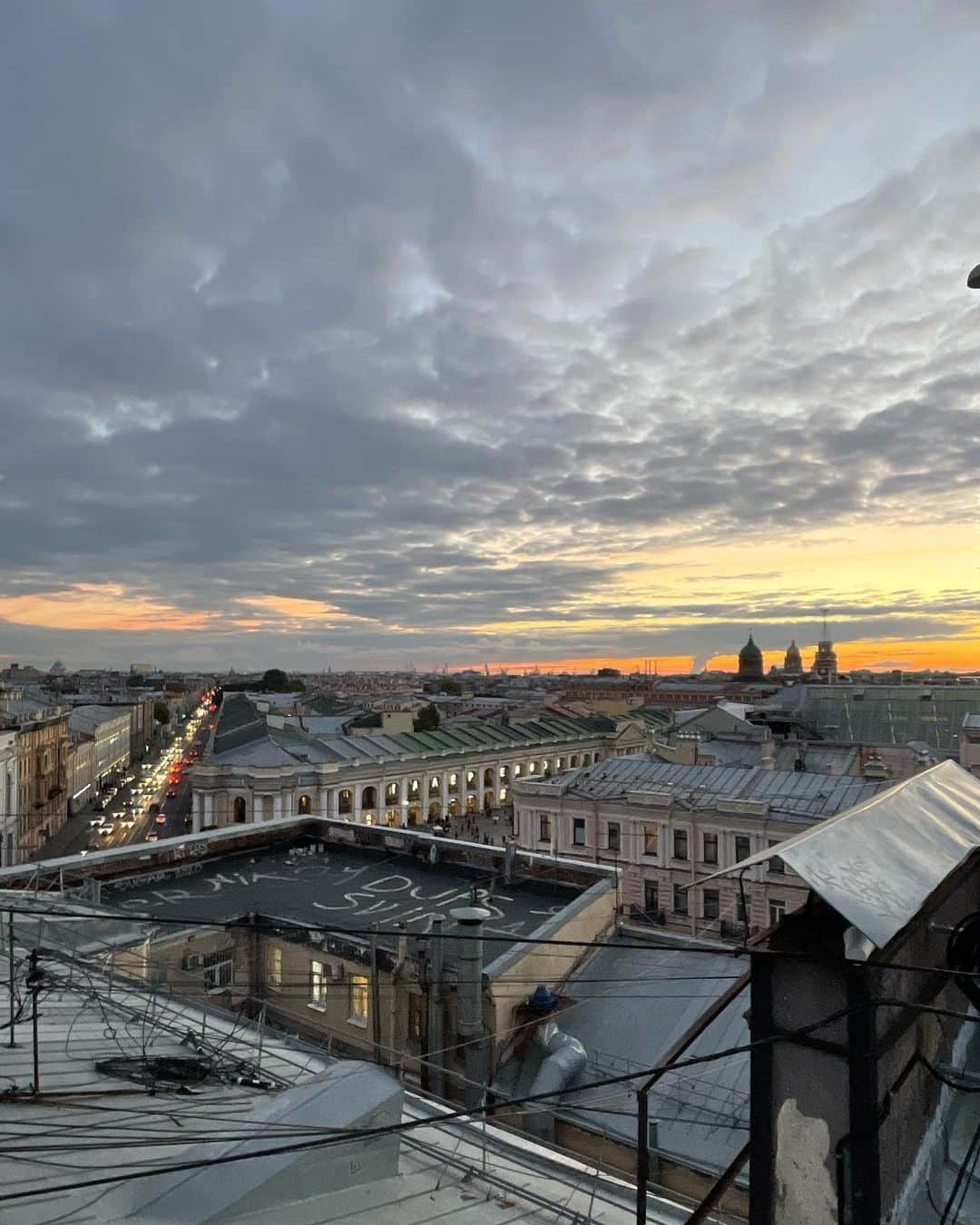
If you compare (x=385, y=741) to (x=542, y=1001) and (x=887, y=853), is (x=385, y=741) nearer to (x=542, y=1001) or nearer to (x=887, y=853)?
(x=542, y=1001)

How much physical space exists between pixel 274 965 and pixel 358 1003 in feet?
7.09

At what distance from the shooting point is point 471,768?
6412 centimetres

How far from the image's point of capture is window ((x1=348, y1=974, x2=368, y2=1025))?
1394cm

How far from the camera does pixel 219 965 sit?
14.9 m

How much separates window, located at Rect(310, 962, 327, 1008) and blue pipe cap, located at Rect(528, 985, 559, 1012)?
3730 millimetres

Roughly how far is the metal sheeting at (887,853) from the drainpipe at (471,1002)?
8602mm

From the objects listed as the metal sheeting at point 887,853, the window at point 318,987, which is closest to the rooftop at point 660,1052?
the window at point 318,987

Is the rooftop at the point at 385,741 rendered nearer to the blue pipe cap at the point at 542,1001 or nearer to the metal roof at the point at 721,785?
the metal roof at the point at 721,785

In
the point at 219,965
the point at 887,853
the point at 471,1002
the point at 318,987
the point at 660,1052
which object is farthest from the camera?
the point at 219,965

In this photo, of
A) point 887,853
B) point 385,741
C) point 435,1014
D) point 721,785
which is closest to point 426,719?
point 385,741

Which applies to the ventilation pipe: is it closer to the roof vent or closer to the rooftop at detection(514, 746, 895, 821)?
the roof vent

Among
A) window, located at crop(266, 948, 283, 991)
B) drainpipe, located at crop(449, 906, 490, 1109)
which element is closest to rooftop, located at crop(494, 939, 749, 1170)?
drainpipe, located at crop(449, 906, 490, 1109)

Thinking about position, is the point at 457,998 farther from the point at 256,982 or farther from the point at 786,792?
the point at 786,792

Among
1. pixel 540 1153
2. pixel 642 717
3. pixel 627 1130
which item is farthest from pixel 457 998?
pixel 642 717
